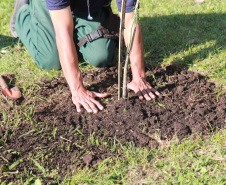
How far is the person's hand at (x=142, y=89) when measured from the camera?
2613mm

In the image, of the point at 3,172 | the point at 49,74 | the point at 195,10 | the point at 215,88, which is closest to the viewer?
the point at 3,172

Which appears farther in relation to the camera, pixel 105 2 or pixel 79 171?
pixel 105 2

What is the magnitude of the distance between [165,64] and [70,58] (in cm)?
130

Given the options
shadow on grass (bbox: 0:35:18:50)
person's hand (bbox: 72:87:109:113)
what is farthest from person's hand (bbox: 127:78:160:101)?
shadow on grass (bbox: 0:35:18:50)

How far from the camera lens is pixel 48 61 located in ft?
10.6

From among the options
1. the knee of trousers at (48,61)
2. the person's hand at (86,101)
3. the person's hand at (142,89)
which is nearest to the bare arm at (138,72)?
the person's hand at (142,89)

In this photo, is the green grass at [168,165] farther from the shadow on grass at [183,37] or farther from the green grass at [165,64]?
the shadow on grass at [183,37]

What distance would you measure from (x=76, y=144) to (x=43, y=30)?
172cm

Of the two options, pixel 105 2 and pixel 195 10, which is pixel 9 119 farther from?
pixel 195 10

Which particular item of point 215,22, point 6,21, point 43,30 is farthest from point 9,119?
point 215,22

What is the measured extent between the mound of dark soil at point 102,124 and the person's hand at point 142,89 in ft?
A: 0.20

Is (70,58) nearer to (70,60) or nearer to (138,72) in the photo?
(70,60)

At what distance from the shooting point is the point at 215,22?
4074mm

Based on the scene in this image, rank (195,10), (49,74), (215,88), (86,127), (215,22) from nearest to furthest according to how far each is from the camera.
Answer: (86,127)
(215,88)
(49,74)
(215,22)
(195,10)
